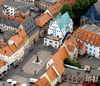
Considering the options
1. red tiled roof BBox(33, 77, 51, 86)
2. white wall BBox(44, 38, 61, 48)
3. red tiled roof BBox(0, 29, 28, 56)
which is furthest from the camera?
white wall BBox(44, 38, 61, 48)

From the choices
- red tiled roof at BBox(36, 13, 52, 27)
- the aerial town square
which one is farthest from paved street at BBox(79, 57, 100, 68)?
red tiled roof at BBox(36, 13, 52, 27)

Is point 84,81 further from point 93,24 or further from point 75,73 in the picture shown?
point 93,24

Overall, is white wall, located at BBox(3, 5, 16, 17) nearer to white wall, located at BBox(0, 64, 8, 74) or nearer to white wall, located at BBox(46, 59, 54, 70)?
white wall, located at BBox(0, 64, 8, 74)

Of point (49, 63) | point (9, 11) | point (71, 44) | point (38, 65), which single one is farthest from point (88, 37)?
point (9, 11)

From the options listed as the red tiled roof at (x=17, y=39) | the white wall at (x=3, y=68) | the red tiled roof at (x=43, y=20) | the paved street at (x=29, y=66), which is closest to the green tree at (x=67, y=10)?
the red tiled roof at (x=43, y=20)

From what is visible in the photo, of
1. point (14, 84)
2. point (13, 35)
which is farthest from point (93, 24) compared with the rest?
point (14, 84)

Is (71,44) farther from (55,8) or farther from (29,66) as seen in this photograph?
(55,8)
